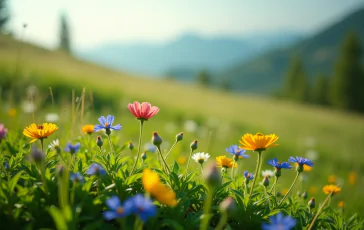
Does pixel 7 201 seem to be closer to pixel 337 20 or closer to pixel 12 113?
pixel 12 113

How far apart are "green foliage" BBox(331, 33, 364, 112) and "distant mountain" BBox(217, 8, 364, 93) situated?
108 metres

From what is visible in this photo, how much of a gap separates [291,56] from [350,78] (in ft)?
390

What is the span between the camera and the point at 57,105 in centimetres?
741

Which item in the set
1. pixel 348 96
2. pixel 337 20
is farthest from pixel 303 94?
pixel 337 20

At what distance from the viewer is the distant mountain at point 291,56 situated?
147 meters

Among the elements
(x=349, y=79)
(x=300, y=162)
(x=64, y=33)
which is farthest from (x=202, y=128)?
(x=64, y=33)

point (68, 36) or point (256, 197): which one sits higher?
point (68, 36)

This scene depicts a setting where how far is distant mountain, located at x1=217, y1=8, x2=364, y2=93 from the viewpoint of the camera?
147 m

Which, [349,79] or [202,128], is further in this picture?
[349,79]

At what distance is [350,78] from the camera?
35.6 metres

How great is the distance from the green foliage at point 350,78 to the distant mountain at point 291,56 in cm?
10756

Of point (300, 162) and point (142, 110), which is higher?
point (142, 110)

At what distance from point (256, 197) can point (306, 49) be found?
17485 cm

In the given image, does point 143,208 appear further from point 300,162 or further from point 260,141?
point 300,162
